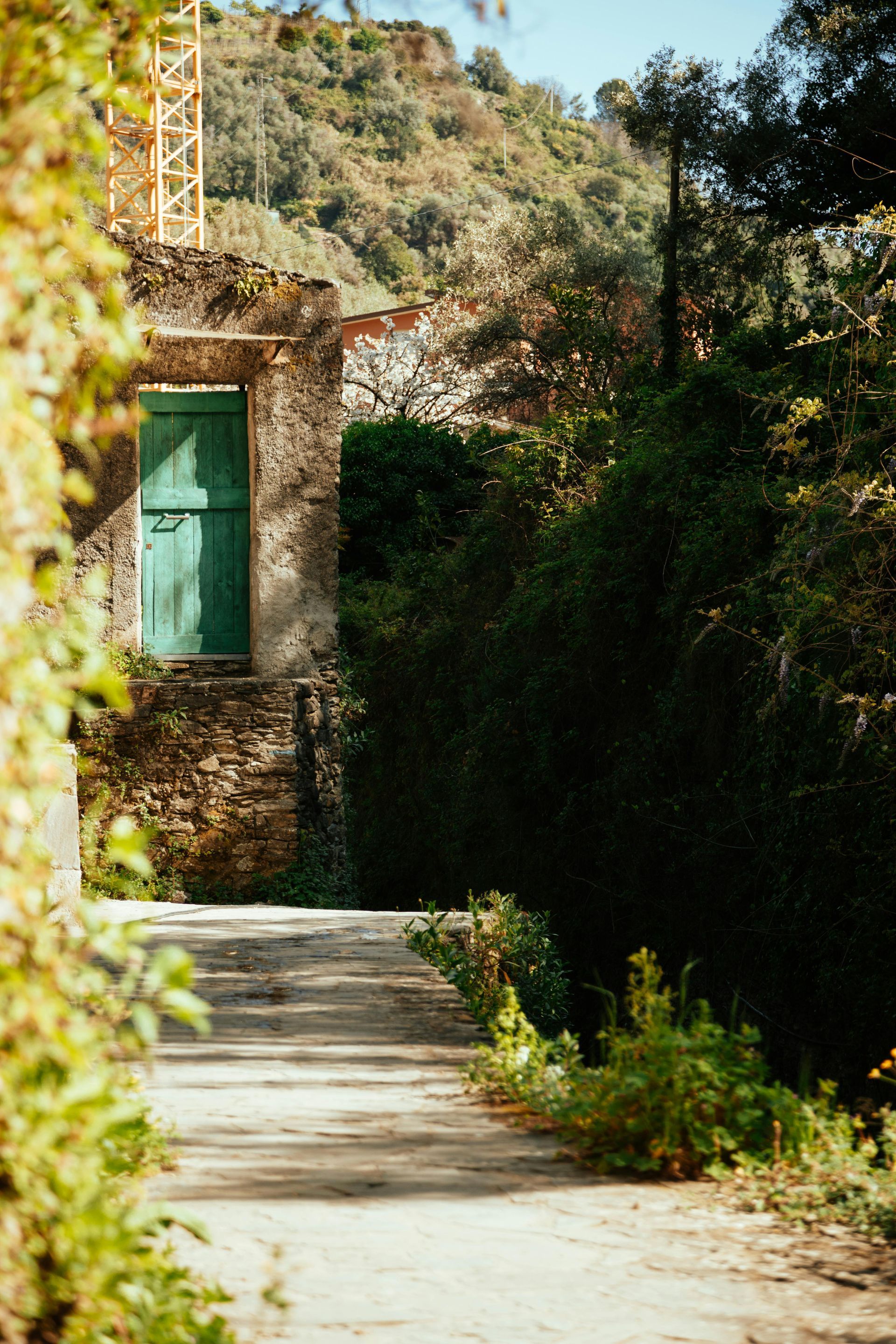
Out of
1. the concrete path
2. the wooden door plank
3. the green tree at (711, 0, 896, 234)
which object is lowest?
the concrete path

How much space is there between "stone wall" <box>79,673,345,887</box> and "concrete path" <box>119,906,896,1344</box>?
432 centimetres

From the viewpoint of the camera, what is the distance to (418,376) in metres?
24.0

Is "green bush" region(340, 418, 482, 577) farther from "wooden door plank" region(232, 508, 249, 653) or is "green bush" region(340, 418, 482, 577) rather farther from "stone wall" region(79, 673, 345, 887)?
"stone wall" region(79, 673, 345, 887)

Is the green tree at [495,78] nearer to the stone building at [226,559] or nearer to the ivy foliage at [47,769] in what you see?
the stone building at [226,559]

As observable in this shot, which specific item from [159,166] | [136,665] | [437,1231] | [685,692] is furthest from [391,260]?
[437,1231]

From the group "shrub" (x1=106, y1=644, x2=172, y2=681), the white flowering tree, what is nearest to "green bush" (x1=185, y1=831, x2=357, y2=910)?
"shrub" (x1=106, y1=644, x2=172, y2=681)

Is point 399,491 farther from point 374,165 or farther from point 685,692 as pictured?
point 374,165

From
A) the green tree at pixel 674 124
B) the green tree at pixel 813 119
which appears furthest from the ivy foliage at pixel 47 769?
the green tree at pixel 674 124

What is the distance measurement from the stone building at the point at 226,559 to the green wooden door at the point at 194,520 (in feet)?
0.04

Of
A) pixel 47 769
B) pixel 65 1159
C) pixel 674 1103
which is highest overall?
pixel 47 769

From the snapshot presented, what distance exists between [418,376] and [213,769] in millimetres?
17015

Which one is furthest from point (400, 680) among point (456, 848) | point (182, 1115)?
point (182, 1115)

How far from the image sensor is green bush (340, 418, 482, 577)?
58.2 feet

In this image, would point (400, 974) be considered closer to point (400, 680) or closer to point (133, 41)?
point (133, 41)
